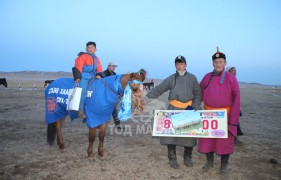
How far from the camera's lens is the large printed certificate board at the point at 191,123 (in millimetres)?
4406

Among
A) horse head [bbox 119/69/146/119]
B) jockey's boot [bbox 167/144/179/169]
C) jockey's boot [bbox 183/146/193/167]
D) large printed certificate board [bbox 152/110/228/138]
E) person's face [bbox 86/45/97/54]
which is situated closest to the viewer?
large printed certificate board [bbox 152/110/228/138]

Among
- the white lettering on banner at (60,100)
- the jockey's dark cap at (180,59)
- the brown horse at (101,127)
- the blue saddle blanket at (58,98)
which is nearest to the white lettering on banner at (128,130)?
the brown horse at (101,127)

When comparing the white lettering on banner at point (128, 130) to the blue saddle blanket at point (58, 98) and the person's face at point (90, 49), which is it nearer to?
the blue saddle blanket at point (58, 98)

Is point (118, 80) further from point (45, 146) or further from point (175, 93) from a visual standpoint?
point (45, 146)

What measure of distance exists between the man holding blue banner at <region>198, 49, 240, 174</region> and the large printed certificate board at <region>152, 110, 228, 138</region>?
0.58 feet

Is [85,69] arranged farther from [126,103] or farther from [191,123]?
[191,123]

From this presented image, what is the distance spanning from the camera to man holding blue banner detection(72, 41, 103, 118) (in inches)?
206

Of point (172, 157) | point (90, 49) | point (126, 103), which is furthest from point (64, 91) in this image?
point (172, 157)

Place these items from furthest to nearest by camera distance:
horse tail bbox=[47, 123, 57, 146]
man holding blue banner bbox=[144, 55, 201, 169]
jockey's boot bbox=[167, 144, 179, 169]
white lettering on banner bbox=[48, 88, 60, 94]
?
1. horse tail bbox=[47, 123, 57, 146]
2. white lettering on banner bbox=[48, 88, 60, 94]
3. jockey's boot bbox=[167, 144, 179, 169]
4. man holding blue banner bbox=[144, 55, 201, 169]

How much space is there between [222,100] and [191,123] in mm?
687

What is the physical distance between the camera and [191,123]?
4.55 m

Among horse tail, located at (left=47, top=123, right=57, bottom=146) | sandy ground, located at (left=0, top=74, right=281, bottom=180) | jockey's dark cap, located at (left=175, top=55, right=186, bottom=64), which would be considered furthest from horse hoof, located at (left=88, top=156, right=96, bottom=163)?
jockey's dark cap, located at (left=175, top=55, right=186, bottom=64)

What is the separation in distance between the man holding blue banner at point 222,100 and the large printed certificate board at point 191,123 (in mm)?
178

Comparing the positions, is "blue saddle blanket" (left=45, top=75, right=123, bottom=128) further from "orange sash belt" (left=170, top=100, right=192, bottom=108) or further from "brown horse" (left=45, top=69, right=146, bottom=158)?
"orange sash belt" (left=170, top=100, right=192, bottom=108)
